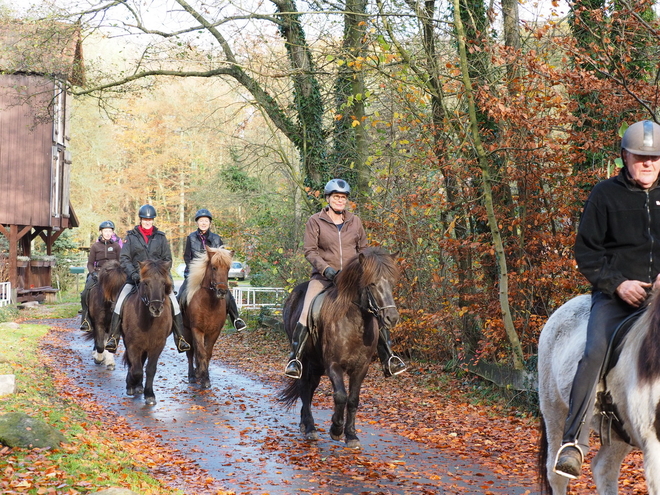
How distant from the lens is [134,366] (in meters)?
11.3

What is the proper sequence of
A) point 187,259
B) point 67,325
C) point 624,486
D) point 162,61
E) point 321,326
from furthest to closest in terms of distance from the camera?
point 67,325
point 162,61
point 187,259
point 321,326
point 624,486

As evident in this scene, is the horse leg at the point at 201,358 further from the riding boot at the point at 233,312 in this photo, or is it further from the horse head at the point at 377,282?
the horse head at the point at 377,282

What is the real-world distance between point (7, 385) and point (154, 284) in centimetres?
241

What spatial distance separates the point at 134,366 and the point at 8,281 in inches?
734

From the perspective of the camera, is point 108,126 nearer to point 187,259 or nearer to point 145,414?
point 187,259

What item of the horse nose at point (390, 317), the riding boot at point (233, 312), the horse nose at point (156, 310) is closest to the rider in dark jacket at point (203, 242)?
the riding boot at point (233, 312)

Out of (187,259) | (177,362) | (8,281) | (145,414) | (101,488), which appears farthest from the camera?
(8,281)

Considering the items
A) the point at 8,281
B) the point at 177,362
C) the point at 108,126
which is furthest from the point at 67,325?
the point at 108,126

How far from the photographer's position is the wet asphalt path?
681 cm

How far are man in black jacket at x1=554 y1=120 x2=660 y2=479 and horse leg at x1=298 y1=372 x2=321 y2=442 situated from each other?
14.6 ft

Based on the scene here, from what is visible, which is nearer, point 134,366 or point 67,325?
point 134,366

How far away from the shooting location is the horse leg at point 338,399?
826 cm

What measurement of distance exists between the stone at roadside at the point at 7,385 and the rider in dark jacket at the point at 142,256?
2260 millimetres

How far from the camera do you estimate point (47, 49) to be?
17094 millimetres
